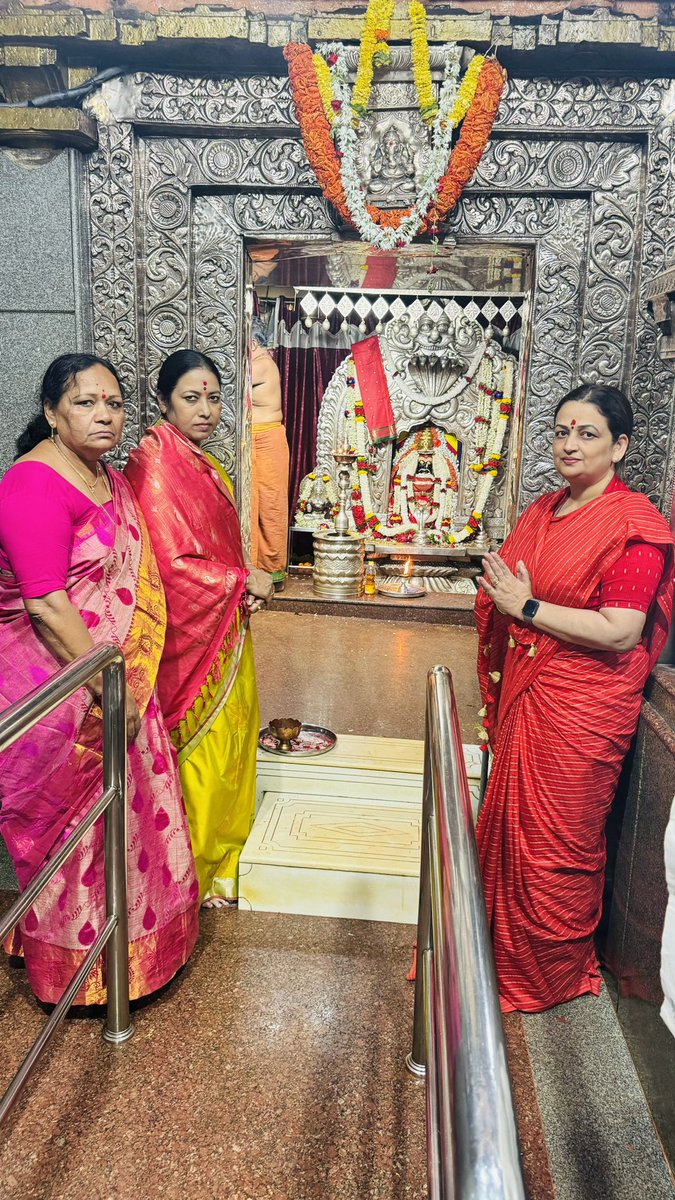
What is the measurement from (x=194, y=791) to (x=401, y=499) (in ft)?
19.1

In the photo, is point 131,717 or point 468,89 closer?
point 131,717

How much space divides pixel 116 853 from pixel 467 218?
3.68 meters

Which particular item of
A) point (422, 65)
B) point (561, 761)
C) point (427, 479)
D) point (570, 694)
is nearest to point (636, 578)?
point (570, 694)

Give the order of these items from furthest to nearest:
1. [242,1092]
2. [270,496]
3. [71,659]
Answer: [270,496]
[71,659]
[242,1092]

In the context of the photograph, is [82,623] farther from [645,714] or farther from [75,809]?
[645,714]

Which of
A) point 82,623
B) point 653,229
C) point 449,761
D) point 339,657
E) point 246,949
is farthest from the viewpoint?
point 339,657

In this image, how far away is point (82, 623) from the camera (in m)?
2.05

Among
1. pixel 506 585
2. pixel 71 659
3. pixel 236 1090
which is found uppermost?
pixel 506 585

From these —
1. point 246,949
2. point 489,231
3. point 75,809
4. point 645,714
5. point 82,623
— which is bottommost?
point 246,949

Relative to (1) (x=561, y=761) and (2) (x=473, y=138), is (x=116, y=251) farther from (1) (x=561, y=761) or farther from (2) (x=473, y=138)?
(1) (x=561, y=761)

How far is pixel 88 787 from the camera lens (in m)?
2.11

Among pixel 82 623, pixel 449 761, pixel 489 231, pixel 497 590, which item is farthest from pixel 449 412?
pixel 449 761

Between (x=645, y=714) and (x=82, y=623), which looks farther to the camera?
(x=645, y=714)

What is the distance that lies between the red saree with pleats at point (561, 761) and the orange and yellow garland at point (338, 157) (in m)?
2.50
